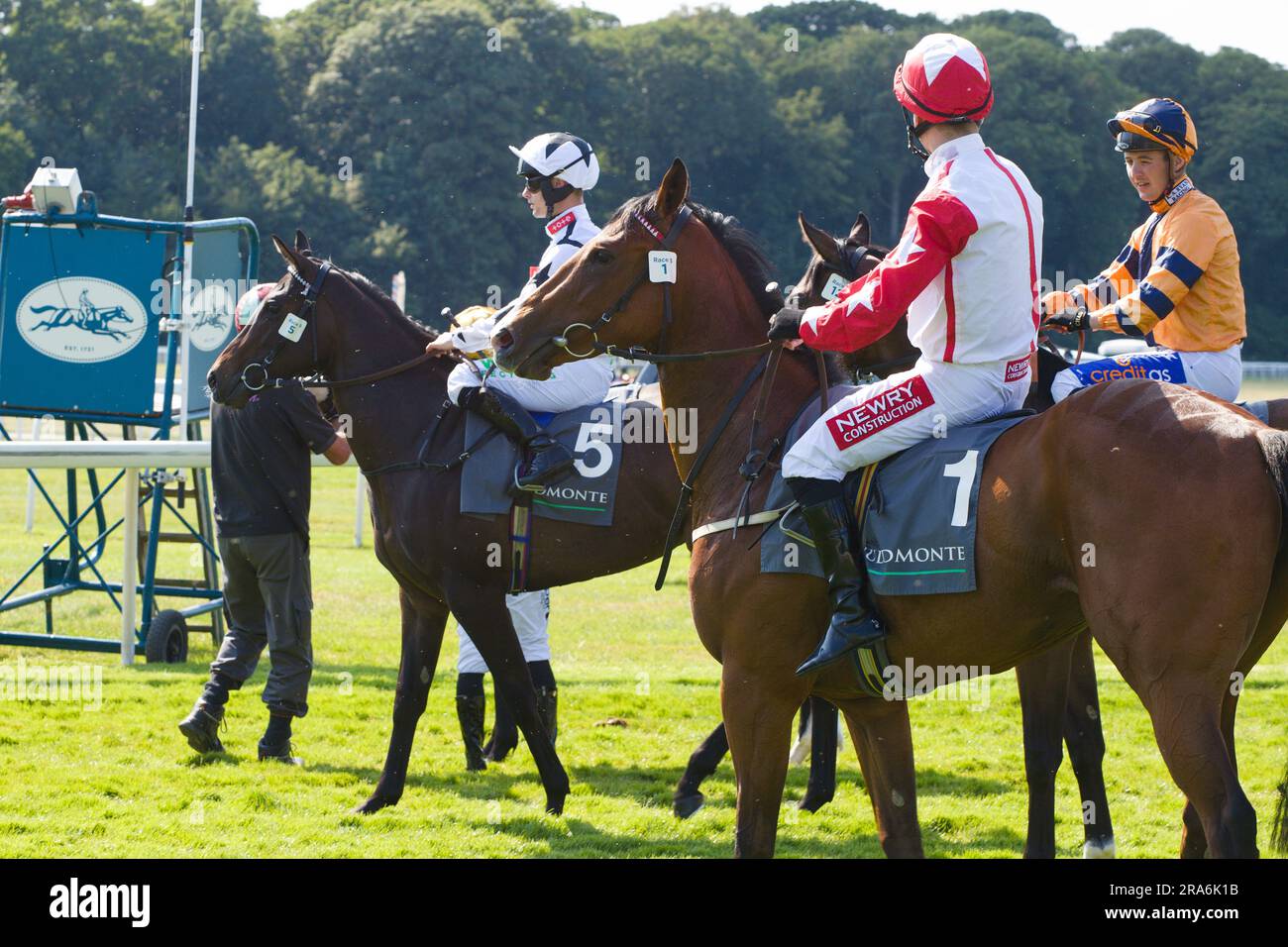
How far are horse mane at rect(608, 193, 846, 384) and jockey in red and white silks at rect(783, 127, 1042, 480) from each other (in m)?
0.46

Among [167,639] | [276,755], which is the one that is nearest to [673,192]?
[276,755]

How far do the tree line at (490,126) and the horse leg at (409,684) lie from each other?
34.6 metres

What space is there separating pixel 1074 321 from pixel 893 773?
1613 millimetres

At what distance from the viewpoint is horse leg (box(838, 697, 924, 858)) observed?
4.49m

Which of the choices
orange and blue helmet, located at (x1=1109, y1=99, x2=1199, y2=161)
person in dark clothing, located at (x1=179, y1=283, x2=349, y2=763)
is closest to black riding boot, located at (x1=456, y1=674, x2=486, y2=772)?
person in dark clothing, located at (x1=179, y1=283, x2=349, y2=763)

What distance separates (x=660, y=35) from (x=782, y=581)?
196 ft

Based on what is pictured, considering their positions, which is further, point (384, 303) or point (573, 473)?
point (384, 303)

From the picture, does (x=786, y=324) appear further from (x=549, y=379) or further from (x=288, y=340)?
(x=288, y=340)

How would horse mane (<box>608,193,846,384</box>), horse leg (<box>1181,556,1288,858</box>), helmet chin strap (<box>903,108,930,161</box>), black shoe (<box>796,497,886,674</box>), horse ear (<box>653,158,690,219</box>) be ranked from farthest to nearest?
horse mane (<box>608,193,846,384</box>) < horse ear (<box>653,158,690,219</box>) < helmet chin strap (<box>903,108,930,161</box>) < black shoe (<box>796,497,886,674</box>) < horse leg (<box>1181,556,1288,858</box>)

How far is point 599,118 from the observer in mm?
53375

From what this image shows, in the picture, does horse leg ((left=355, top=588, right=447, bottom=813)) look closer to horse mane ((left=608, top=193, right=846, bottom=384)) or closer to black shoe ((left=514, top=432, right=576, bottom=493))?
black shoe ((left=514, top=432, right=576, bottom=493))

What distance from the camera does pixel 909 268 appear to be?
3.90m

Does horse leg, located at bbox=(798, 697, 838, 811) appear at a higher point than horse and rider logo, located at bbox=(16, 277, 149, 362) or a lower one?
lower

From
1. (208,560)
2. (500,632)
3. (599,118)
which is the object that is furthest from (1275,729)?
(599,118)
